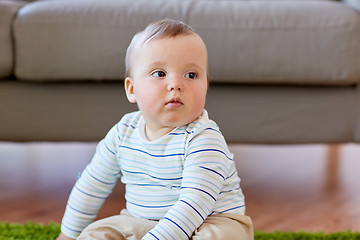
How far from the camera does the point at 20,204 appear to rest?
124cm

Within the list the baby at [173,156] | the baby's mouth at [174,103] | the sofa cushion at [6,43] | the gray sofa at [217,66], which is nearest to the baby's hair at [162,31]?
the baby at [173,156]

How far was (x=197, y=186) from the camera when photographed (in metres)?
0.75

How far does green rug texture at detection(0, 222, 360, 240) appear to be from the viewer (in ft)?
3.26

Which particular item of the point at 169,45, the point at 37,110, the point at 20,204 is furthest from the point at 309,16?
the point at 20,204

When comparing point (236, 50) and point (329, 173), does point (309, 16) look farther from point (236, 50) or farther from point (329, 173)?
point (329, 173)

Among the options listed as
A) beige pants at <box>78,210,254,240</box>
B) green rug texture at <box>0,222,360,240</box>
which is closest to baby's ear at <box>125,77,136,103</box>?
beige pants at <box>78,210,254,240</box>

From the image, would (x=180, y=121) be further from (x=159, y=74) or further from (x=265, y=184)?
(x=265, y=184)

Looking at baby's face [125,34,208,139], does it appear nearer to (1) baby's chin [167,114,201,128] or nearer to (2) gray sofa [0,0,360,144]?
(1) baby's chin [167,114,201,128]

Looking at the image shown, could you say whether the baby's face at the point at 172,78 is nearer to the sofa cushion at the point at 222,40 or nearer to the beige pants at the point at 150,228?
the beige pants at the point at 150,228

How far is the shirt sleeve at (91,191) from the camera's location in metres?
0.90

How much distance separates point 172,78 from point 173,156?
0.13 metres

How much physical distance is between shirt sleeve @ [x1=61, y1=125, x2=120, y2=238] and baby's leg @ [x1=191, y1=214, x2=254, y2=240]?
8.5 inches

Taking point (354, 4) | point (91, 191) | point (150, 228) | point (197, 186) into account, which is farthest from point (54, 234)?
point (354, 4)

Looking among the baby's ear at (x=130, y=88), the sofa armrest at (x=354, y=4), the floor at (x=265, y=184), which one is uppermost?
the sofa armrest at (x=354, y=4)
